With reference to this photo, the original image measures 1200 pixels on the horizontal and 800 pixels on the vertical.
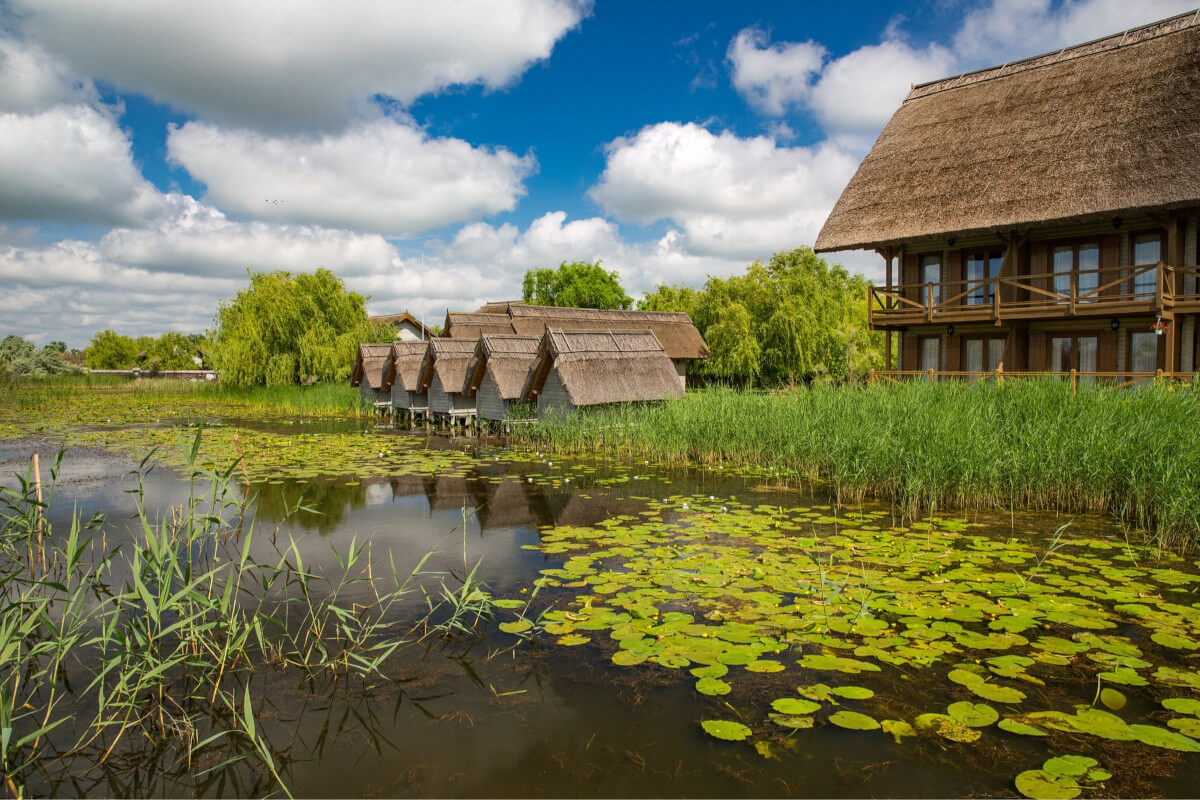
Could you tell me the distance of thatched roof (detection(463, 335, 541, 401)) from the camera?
16578mm

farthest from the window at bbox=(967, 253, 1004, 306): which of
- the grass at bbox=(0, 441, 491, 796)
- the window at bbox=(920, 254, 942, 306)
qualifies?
the grass at bbox=(0, 441, 491, 796)

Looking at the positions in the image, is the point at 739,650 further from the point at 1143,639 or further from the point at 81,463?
the point at 81,463

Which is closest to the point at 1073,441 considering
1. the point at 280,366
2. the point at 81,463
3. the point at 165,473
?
the point at 165,473

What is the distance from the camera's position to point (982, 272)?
59.1 feet

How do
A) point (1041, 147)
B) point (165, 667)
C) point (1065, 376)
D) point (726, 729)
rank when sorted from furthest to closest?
point (1041, 147)
point (1065, 376)
point (165, 667)
point (726, 729)

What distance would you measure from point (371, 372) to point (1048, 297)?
1996cm

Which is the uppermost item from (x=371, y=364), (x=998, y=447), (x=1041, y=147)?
(x=1041, y=147)

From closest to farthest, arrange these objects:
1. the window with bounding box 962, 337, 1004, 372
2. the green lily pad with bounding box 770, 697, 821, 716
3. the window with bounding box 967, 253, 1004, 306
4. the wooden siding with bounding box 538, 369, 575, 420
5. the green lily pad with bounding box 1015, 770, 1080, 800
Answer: the green lily pad with bounding box 1015, 770, 1080, 800
the green lily pad with bounding box 770, 697, 821, 716
the wooden siding with bounding box 538, 369, 575, 420
the window with bounding box 967, 253, 1004, 306
the window with bounding box 962, 337, 1004, 372

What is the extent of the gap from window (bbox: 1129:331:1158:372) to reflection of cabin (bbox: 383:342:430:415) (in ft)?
57.8

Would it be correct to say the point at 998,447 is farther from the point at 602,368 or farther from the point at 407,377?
the point at 407,377

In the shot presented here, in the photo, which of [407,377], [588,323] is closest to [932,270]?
[588,323]

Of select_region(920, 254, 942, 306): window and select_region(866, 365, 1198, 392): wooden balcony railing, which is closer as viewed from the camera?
select_region(866, 365, 1198, 392): wooden balcony railing

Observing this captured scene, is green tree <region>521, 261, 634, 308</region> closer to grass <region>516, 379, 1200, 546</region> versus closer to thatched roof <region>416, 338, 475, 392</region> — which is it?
thatched roof <region>416, 338, 475, 392</region>

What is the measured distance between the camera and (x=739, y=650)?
4.40m
